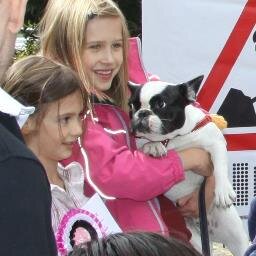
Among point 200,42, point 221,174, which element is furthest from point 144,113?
point 200,42

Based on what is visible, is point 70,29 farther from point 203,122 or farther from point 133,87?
point 203,122

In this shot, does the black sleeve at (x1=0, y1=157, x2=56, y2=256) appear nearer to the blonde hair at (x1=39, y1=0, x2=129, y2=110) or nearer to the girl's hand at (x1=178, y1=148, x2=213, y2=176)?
the blonde hair at (x1=39, y1=0, x2=129, y2=110)

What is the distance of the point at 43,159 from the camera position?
219cm

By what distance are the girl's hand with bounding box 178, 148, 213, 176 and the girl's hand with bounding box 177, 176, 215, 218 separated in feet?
0.17

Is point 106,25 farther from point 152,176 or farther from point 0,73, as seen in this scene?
point 0,73

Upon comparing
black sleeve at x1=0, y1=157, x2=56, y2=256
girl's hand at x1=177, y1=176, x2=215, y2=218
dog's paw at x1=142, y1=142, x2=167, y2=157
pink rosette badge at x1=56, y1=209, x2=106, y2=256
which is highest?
black sleeve at x1=0, y1=157, x2=56, y2=256

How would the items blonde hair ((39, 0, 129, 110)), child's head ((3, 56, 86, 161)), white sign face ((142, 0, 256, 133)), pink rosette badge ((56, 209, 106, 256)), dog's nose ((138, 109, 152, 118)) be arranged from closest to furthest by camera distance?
1. pink rosette badge ((56, 209, 106, 256))
2. child's head ((3, 56, 86, 161))
3. blonde hair ((39, 0, 129, 110))
4. dog's nose ((138, 109, 152, 118))
5. white sign face ((142, 0, 256, 133))

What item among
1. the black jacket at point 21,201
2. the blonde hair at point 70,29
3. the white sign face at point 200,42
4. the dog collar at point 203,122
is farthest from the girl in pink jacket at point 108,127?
the black jacket at point 21,201

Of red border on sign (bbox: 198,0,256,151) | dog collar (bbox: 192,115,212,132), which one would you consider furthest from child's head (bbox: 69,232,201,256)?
red border on sign (bbox: 198,0,256,151)

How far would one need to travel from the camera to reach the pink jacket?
2.15 meters

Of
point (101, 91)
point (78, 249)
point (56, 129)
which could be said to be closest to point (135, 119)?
point (101, 91)

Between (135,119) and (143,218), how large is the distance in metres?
0.35

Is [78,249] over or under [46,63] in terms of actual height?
under

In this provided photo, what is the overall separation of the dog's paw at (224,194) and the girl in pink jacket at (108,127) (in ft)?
0.39
